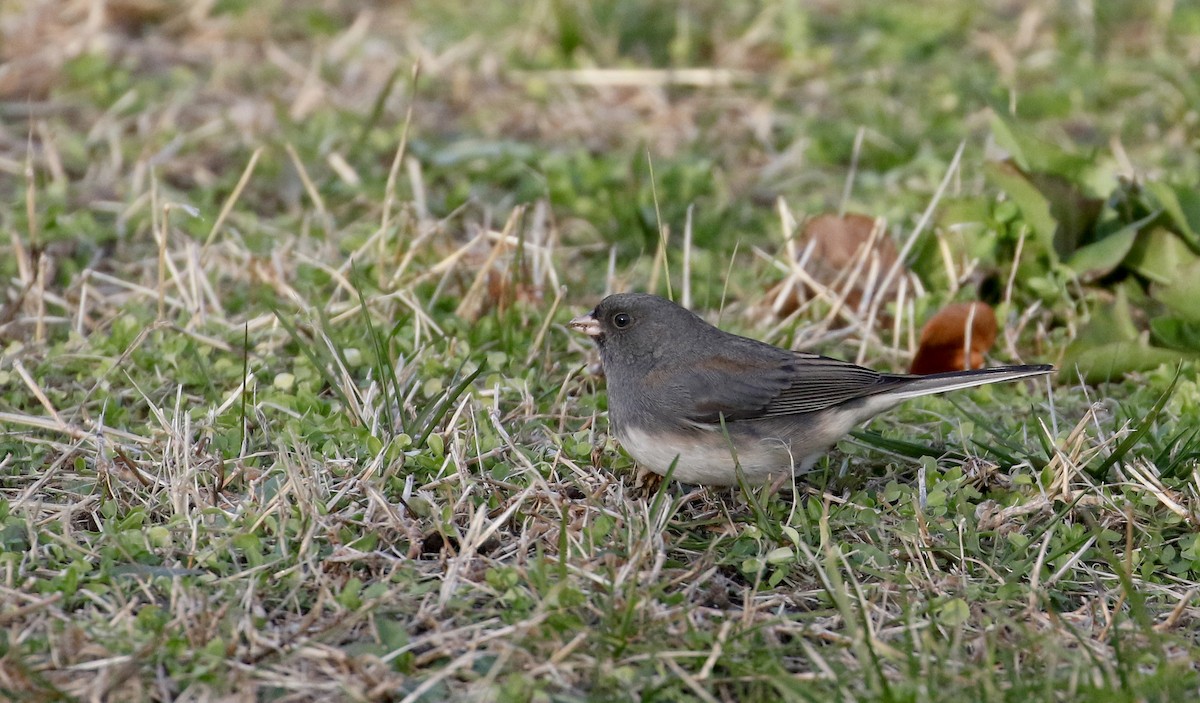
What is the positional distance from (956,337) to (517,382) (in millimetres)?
1319

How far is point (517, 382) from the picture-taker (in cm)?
348

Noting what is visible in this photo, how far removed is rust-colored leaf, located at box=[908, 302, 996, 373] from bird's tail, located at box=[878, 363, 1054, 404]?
2.35 feet

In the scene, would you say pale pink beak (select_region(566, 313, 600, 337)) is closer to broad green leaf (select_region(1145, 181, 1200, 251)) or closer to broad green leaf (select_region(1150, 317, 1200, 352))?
broad green leaf (select_region(1150, 317, 1200, 352))

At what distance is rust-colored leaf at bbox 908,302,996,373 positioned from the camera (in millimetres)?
3857

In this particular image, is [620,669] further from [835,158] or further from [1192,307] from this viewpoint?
[835,158]

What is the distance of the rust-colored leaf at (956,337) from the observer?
386cm

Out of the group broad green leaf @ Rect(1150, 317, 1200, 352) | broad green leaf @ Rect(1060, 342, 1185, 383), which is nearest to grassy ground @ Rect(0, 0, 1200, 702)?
broad green leaf @ Rect(1060, 342, 1185, 383)

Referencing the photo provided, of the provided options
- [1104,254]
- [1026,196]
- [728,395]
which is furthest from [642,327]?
[1104,254]

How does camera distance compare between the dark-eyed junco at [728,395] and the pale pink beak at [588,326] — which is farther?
the pale pink beak at [588,326]

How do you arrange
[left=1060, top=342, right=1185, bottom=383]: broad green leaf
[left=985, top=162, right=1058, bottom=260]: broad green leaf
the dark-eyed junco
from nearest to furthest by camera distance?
the dark-eyed junco, [left=1060, top=342, right=1185, bottom=383]: broad green leaf, [left=985, top=162, right=1058, bottom=260]: broad green leaf

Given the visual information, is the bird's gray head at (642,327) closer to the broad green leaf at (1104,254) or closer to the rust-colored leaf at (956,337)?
the rust-colored leaf at (956,337)

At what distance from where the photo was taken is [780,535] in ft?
9.51

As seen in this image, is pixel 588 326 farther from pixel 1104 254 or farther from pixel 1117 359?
pixel 1104 254

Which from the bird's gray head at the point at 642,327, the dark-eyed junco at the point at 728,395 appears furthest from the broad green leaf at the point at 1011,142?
the bird's gray head at the point at 642,327
